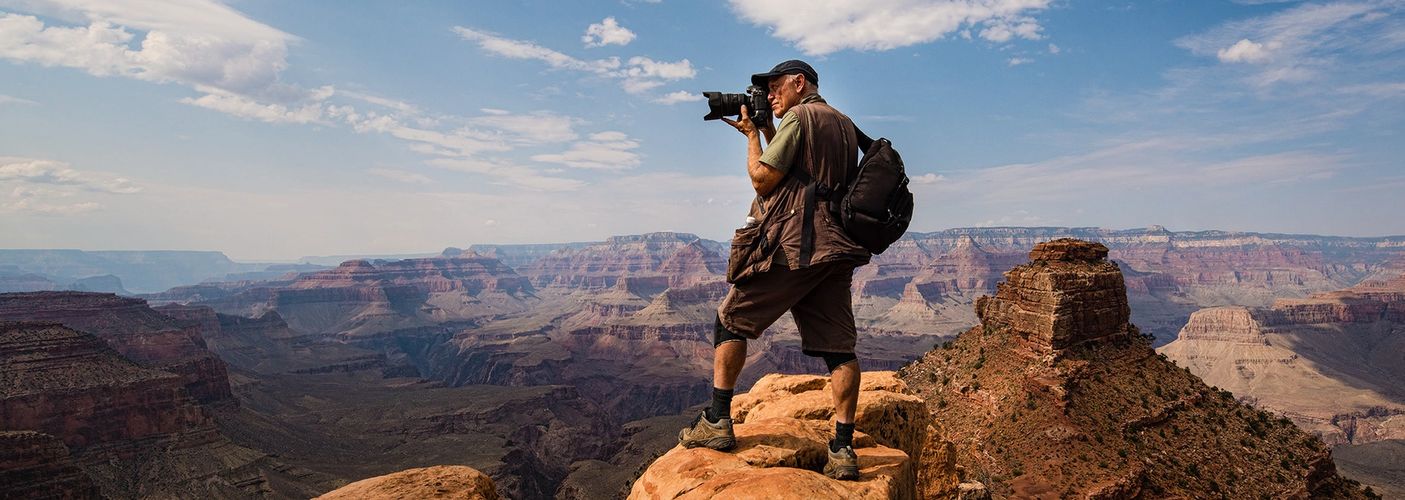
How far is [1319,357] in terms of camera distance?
122m

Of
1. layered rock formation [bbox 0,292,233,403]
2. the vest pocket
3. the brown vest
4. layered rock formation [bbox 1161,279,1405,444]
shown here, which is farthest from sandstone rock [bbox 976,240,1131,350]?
layered rock formation [bbox 0,292,233,403]

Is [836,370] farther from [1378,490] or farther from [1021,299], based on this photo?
[1378,490]

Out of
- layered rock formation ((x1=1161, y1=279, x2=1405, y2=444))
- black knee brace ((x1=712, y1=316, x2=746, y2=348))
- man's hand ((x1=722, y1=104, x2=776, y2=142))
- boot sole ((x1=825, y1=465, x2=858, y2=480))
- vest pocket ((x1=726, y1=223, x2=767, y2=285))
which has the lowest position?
layered rock formation ((x1=1161, y1=279, x2=1405, y2=444))

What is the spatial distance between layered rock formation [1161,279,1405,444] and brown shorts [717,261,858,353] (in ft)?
369

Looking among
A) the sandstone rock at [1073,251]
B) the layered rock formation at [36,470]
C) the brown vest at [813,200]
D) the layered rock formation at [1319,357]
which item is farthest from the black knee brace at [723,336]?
the layered rock formation at [1319,357]

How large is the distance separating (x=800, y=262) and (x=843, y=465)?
168 cm

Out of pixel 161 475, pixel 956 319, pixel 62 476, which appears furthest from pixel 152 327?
pixel 956 319

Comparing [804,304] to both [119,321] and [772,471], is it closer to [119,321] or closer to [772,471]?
[772,471]

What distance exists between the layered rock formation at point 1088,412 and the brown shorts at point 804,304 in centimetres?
1925

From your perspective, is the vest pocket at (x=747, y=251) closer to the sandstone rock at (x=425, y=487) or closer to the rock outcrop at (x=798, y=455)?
the rock outcrop at (x=798, y=455)

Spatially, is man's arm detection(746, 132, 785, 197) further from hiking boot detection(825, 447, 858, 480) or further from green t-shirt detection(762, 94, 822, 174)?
hiking boot detection(825, 447, 858, 480)

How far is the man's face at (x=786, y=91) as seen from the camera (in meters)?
5.55

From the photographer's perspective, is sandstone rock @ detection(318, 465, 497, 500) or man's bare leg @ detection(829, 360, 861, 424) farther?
man's bare leg @ detection(829, 360, 861, 424)

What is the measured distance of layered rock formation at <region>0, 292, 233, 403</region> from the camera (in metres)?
85.5
